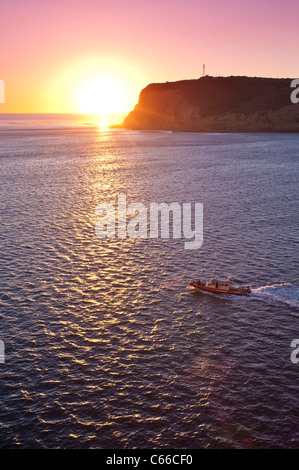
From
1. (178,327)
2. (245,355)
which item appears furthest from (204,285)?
(245,355)

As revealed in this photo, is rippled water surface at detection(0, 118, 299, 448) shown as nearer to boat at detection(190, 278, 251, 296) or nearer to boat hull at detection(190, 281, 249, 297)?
boat hull at detection(190, 281, 249, 297)

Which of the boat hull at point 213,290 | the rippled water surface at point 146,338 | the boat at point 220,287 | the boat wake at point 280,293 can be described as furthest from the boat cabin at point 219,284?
the boat wake at point 280,293

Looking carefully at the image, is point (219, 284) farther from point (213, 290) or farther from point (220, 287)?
point (213, 290)

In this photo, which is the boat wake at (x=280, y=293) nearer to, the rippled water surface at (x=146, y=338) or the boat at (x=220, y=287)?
the rippled water surface at (x=146, y=338)

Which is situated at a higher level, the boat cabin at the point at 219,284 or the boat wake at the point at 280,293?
the boat cabin at the point at 219,284
